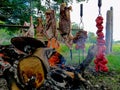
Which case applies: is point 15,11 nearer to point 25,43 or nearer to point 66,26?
point 66,26

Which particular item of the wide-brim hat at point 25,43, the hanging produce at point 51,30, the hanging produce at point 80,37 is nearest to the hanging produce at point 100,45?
the hanging produce at point 80,37

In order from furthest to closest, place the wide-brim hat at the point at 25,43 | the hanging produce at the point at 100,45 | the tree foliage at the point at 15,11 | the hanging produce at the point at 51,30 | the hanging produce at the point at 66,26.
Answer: the tree foliage at the point at 15,11 < the hanging produce at the point at 100,45 < the hanging produce at the point at 66,26 < the hanging produce at the point at 51,30 < the wide-brim hat at the point at 25,43

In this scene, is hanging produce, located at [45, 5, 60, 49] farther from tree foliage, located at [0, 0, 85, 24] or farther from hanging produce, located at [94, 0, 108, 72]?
tree foliage, located at [0, 0, 85, 24]

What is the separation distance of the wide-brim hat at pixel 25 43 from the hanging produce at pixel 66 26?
0.80m

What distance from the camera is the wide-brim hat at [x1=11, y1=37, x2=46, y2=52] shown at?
10.9 ft

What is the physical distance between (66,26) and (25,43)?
3.02ft

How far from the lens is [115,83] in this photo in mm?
4941

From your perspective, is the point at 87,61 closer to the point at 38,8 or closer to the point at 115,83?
the point at 115,83

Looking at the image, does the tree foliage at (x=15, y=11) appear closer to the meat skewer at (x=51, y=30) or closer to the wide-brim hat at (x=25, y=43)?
the meat skewer at (x=51, y=30)

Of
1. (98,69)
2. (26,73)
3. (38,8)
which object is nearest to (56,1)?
(38,8)

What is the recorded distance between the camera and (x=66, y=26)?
4.27 meters

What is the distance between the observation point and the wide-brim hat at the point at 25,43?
3.33 metres

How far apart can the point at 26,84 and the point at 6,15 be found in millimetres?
4957

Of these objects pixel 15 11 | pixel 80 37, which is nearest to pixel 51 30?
pixel 80 37
